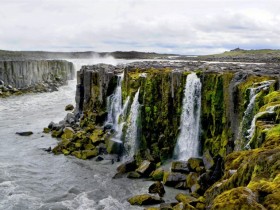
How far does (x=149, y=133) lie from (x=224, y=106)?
8.75 m

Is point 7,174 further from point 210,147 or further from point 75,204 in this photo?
point 210,147

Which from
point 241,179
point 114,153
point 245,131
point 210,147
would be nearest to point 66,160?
point 114,153

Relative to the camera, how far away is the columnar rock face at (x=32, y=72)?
87188 mm

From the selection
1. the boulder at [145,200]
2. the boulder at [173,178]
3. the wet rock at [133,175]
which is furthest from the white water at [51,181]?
the boulder at [173,178]

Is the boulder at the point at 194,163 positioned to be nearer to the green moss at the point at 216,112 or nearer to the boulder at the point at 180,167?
the boulder at the point at 180,167

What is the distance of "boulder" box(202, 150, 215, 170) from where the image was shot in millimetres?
27922

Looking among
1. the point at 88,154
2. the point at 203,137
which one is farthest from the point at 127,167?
the point at 203,137

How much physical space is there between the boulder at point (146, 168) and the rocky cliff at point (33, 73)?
58245 mm

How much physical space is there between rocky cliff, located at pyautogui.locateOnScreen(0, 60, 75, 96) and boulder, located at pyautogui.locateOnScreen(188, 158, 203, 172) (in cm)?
6153

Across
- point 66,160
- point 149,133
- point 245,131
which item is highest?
point 245,131

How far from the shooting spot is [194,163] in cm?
2931

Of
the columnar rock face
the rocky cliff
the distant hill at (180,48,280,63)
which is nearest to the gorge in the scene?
the distant hill at (180,48,280,63)

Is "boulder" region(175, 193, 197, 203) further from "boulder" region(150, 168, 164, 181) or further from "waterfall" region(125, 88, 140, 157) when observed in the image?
"waterfall" region(125, 88, 140, 157)

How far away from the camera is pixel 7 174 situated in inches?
1240
